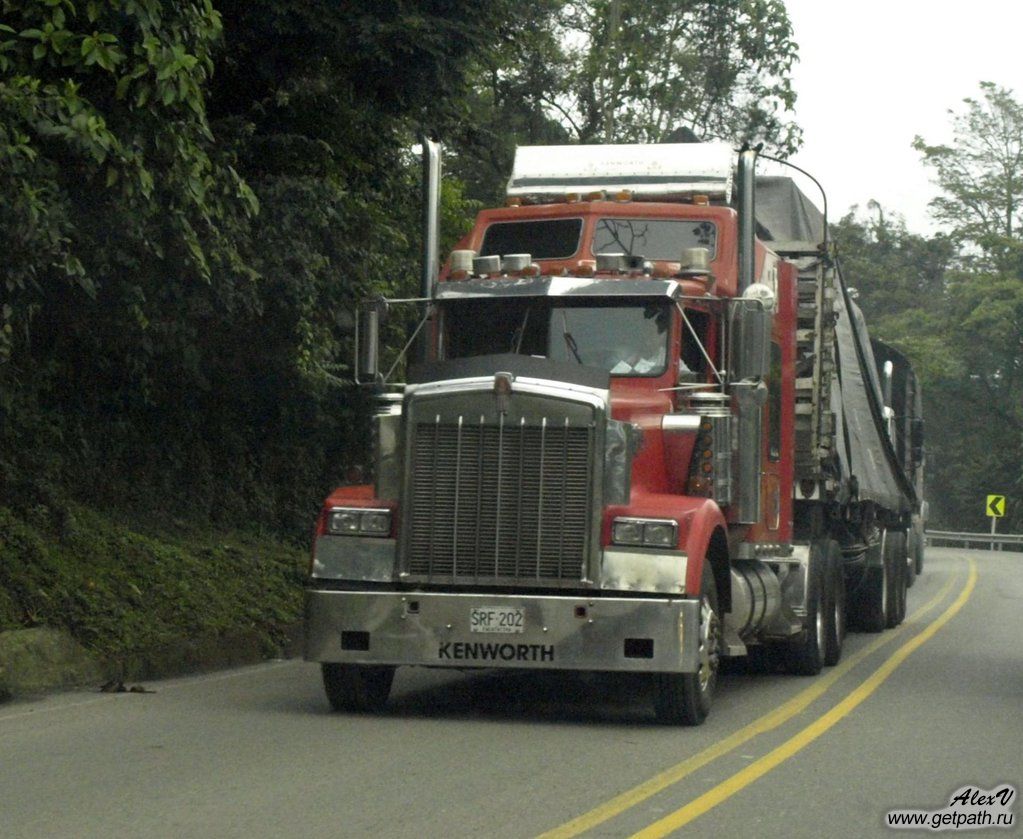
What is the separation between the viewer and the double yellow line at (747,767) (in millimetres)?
7793

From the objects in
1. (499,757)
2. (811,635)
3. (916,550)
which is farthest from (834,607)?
(916,550)

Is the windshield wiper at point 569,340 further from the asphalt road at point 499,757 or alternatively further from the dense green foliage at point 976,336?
the dense green foliage at point 976,336

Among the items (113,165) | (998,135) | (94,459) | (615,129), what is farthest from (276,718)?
(998,135)

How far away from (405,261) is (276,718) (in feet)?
35.5

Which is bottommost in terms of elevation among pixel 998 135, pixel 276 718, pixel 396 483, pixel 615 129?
pixel 276 718

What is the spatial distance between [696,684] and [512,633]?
1.19 m

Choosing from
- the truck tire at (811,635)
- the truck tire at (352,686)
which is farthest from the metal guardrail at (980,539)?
the truck tire at (352,686)

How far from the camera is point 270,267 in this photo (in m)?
16.0

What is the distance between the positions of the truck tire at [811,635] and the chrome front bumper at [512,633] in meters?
3.94

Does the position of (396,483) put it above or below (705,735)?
above

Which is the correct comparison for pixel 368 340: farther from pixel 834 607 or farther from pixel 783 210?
pixel 783 210

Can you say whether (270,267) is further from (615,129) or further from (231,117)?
(615,129)

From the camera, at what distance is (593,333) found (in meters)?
12.1

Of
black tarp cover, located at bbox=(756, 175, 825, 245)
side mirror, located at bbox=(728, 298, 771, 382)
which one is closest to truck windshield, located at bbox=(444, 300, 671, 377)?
side mirror, located at bbox=(728, 298, 771, 382)
